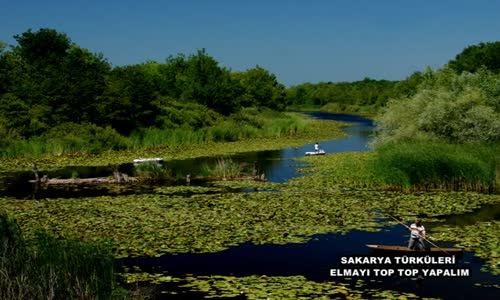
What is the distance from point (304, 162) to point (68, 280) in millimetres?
37550

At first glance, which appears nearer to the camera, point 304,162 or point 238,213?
point 238,213

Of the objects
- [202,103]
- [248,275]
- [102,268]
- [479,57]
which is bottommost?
[248,275]

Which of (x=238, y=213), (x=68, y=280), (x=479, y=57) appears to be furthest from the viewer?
(x=479, y=57)

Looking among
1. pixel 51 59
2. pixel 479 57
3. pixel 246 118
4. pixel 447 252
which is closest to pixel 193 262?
pixel 447 252

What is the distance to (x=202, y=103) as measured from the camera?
3364 inches

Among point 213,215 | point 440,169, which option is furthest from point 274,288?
point 440,169

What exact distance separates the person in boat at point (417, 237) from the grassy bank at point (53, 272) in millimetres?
10001

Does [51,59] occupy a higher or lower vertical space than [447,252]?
higher

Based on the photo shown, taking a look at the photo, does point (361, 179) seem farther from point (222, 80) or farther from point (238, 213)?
point (222, 80)

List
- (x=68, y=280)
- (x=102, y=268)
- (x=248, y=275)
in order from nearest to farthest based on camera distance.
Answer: (x=68, y=280) < (x=102, y=268) < (x=248, y=275)

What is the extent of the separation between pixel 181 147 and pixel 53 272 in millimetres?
50531

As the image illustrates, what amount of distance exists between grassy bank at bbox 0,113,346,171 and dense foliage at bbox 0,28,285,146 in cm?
376

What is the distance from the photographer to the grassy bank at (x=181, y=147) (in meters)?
49.1

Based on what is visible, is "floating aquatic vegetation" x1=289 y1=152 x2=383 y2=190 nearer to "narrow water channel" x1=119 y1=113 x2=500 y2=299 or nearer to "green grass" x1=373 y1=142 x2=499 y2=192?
"green grass" x1=373 y1=142 x2=499 y2=192
